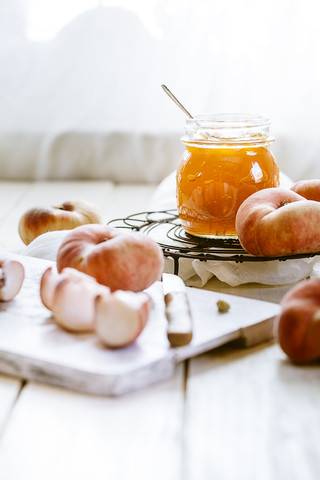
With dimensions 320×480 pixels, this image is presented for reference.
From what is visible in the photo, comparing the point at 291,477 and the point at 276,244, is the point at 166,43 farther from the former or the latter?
the point at 291,477

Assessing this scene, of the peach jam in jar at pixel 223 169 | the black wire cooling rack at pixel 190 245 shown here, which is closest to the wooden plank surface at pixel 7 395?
the black wire cooling rack at pixel 190 245

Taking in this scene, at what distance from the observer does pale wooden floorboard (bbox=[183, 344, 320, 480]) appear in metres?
0.50

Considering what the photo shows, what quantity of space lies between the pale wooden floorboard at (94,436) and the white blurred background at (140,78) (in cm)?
140

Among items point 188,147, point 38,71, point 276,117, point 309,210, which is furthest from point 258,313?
point 38,71

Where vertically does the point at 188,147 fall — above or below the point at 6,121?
above

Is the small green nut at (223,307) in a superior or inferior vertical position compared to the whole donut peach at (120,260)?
inferior

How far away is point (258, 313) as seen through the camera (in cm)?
73

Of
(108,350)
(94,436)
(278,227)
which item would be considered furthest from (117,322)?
(278,227)

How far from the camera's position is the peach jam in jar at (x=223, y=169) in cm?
101

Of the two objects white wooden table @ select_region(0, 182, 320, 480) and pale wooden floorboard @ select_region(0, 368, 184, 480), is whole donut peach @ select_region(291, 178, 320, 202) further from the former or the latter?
pale wooden floorboard @ select_region(0, 368, 184, 480)

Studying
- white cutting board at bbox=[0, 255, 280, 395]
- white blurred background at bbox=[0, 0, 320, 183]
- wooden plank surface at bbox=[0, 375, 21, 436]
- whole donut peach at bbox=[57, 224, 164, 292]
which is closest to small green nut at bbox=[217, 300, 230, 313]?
white cutting board at bbox=[0, 255, 280, 395]

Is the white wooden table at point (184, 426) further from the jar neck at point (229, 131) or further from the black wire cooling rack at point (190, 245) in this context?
the jar neck at point (229, 131)

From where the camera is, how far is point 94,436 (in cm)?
55

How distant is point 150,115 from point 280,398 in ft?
4.85
